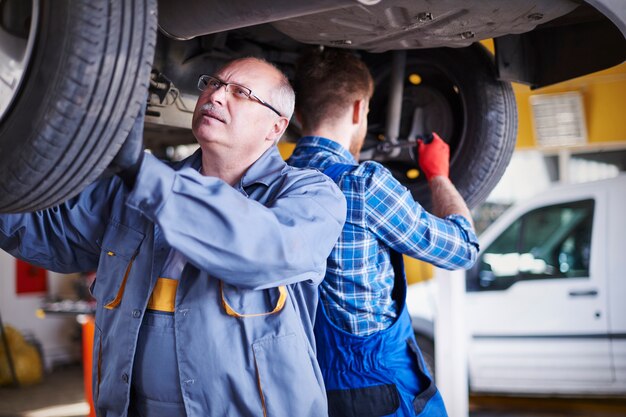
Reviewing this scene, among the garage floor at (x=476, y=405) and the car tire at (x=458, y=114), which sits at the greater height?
the car tire at (x=458, y=114)

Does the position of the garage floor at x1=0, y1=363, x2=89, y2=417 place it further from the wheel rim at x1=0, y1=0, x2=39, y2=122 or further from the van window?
the wheel rim at x1=0, y1=0, x2=39, y2=122

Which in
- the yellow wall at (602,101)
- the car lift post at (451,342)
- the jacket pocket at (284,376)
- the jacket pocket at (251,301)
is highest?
the yellow wall at (602,101)

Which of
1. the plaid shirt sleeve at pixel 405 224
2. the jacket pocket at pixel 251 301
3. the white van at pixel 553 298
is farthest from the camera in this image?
the white van at pixel 553 298

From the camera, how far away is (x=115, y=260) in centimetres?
152

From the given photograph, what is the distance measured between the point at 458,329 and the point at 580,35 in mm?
2234

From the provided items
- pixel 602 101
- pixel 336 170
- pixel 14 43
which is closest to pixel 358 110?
pixel 336 170

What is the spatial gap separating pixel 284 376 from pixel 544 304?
3.68m

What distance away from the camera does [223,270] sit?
4.16 feet

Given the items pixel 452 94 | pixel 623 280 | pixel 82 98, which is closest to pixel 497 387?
pixel 623 280

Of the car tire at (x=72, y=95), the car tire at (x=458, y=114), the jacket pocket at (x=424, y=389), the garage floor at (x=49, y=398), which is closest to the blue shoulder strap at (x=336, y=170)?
the jacket pocket at (x=424, y=389)

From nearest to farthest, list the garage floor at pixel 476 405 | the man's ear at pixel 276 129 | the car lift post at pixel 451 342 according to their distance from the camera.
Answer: the man's ear at pixel 276 129, the car lift post at pixel 451 342, the garage floor at pixel 476 405

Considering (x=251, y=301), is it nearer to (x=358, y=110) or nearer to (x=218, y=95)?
(x=218, y=95)

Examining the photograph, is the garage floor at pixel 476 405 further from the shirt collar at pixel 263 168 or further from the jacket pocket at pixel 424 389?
the shirt collar at pixel 263 168

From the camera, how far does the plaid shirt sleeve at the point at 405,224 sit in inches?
70.0
